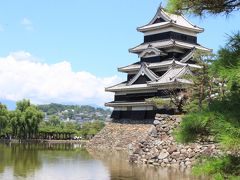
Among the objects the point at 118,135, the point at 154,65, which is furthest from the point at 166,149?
the point at 154,65

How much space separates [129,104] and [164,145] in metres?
15.0

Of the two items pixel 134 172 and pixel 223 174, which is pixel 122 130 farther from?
pixel 223 174

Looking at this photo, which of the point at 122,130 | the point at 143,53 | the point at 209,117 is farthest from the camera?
the point at 143,53

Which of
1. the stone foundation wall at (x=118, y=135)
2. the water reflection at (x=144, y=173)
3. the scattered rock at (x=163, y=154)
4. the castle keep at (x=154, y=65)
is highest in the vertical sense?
the castle keep at (x=154, y=65)

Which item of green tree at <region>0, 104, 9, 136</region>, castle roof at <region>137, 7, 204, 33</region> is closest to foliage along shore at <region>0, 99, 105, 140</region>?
green tree at <region>0, 104, 9, 136</region>

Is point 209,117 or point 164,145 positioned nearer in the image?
point 209,117

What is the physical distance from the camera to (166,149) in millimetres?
17875

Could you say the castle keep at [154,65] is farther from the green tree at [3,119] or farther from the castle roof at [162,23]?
the green tree at [3,119]

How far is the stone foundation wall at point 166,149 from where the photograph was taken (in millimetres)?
17203

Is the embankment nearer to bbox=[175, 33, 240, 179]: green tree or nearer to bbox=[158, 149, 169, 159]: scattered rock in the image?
bbox=[158, 149, 169, 159]: scattered rock

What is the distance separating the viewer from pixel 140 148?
1927cm

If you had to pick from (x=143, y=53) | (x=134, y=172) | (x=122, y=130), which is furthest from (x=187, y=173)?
(x=143, y=53)

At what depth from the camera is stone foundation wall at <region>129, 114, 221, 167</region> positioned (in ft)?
56.4

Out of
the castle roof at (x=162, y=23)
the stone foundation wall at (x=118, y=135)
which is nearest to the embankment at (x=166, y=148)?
the stone foundation wall at (x=118, y=135)
